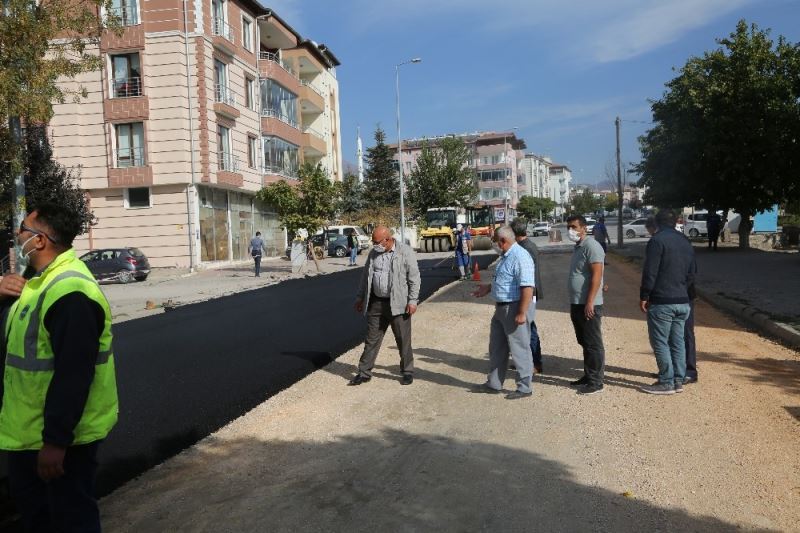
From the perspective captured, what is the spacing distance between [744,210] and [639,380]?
24186 millimetres

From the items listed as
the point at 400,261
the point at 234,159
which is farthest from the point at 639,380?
the point at 234,159

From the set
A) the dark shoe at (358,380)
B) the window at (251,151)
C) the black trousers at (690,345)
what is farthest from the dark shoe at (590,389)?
the window at (251,151)

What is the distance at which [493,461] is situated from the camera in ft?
16.1

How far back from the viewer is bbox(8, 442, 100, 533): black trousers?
2836mm

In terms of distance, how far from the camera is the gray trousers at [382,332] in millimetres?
7512

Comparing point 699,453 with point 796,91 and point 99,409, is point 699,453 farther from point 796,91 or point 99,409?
point 796,91

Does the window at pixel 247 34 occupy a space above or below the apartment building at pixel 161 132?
above

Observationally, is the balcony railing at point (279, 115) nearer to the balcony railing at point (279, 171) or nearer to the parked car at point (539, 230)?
the balcony railing at point (279, 171)

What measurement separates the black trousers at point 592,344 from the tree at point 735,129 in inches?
833

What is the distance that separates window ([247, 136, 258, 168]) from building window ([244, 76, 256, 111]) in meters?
1.76

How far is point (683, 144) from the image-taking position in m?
27.1

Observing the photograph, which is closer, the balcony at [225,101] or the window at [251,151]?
the balcony at [225,101]

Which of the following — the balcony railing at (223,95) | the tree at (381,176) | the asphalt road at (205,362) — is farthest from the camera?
the tree at (381,176)

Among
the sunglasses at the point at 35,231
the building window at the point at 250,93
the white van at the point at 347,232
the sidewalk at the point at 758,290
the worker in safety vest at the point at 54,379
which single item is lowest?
the sidewalk at the point at 758,290
